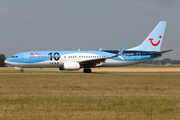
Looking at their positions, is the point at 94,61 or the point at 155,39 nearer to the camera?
the point at 94,61

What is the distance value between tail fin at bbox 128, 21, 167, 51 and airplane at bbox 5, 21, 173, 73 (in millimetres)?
199

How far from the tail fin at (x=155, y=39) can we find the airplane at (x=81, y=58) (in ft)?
0.65

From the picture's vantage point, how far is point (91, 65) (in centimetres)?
4294

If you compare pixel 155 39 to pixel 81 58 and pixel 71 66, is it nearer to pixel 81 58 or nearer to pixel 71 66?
pixel 81 58

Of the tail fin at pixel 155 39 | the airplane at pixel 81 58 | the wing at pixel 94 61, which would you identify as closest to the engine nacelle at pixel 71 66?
the airplane at pixel 81 58

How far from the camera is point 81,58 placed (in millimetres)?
43469

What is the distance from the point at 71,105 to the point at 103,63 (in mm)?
31986

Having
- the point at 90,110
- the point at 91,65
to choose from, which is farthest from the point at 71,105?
the point at 91,65

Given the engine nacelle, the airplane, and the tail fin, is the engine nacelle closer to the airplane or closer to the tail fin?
the airplane

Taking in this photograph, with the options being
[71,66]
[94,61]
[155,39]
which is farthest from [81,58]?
[155,39]

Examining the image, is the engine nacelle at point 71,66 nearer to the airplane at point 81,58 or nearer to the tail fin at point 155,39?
the airplane at point 81,58

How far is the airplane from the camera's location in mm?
42531

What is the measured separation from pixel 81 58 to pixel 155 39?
14.6m

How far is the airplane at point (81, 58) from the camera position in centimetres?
4253
